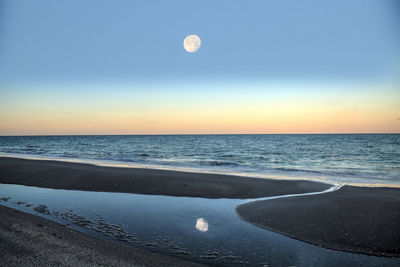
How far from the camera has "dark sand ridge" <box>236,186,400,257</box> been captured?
23.1ft

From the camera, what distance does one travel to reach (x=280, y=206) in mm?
10336

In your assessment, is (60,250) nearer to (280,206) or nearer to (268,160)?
(280,206)

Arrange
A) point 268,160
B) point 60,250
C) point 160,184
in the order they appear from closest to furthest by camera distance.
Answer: point 60,250 → point 160,184 → point 268,160

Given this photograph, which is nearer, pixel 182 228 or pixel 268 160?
pixel 182 228

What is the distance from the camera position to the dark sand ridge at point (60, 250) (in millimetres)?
4992

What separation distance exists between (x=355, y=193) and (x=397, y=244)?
619 centimetres

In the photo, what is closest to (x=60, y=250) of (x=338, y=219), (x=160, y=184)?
(x=338, y=219)

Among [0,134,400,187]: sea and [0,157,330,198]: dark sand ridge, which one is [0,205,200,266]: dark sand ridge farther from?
[0,134,400,187]: sea

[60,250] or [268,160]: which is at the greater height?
[60,250]

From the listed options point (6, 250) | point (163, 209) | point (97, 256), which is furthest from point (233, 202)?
point (6, 250)

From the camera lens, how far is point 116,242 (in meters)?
6.66

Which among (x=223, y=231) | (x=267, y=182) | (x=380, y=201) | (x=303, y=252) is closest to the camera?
(x=303, y=252)

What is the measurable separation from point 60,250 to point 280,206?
8.10 m

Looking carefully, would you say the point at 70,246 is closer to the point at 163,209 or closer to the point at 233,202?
the point at 163,209
